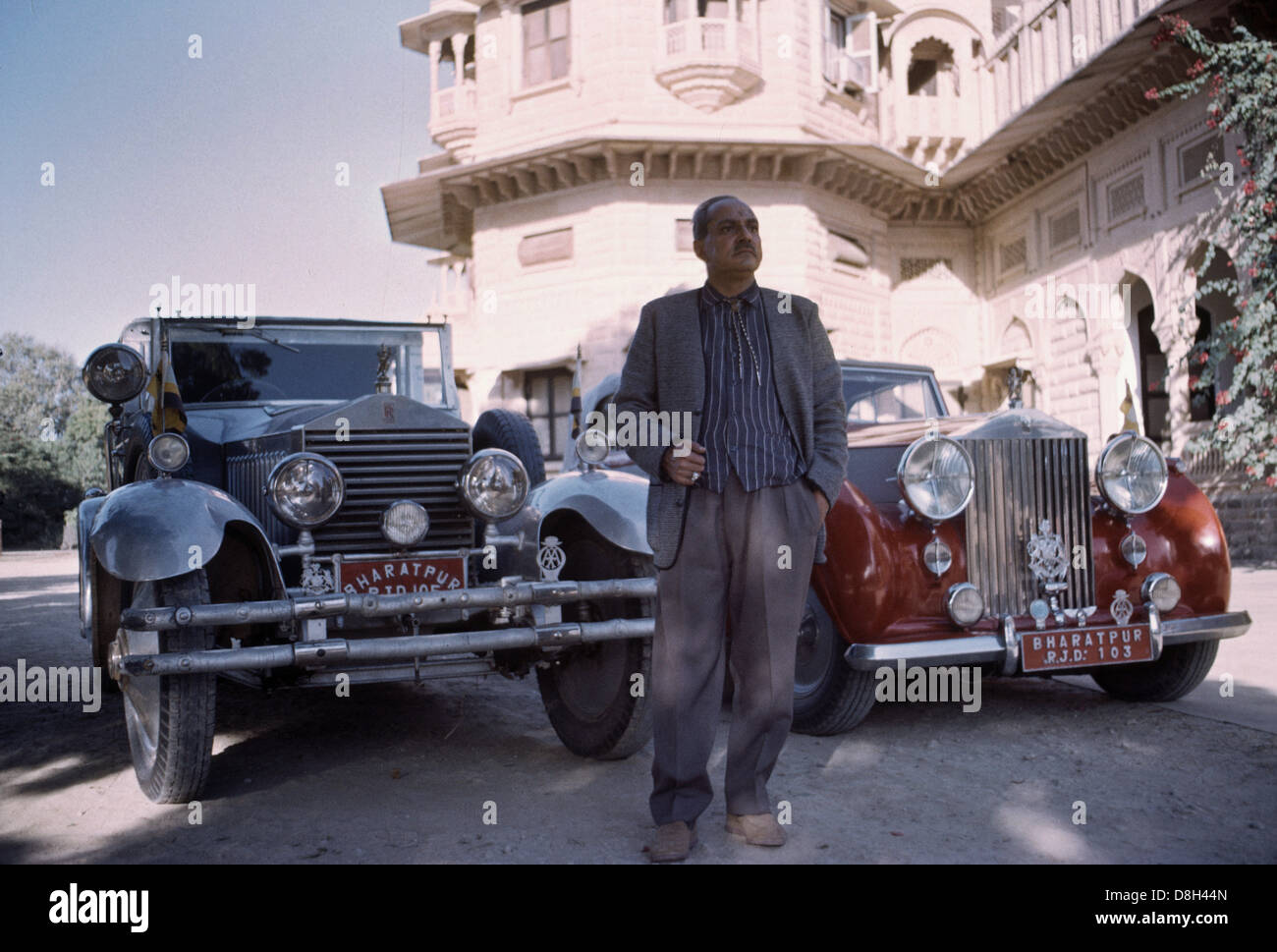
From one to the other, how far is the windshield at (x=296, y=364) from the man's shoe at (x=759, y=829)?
9.77 ft

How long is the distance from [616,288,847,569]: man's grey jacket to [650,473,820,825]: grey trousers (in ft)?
0.23

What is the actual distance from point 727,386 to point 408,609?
1300 millimetres

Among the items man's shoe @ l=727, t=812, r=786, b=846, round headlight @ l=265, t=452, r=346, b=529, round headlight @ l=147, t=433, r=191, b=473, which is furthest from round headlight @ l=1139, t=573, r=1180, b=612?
round headlight @ l=147, t=433, r=191, b=473

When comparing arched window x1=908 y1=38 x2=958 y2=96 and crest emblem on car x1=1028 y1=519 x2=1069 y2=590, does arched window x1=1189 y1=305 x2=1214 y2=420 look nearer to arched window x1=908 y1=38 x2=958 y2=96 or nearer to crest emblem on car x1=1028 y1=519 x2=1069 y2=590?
arched window x1=908 y1=38 x2=958 y2=96

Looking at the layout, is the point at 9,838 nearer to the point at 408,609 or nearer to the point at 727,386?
the point at 408,609

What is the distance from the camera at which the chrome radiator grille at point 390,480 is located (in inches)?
150

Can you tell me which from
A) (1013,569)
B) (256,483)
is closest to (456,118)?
(256,483)

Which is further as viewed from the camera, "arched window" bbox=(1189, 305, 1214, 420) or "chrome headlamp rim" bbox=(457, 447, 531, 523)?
"arched window" bbox=(1189, 305, 1214, 420)

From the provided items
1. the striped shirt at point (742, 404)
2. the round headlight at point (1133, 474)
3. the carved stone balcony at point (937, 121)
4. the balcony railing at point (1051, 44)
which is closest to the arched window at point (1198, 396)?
the balcony railing at point (1051, 44)

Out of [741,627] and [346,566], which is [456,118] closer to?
[346,566]

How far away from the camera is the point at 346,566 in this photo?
144 inches

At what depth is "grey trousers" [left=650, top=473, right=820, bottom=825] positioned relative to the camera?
283 centimetres
